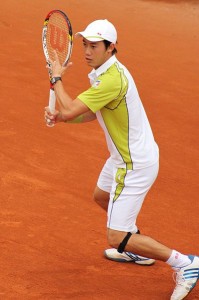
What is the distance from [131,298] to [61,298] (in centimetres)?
66

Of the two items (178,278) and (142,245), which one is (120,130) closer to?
(142,245)

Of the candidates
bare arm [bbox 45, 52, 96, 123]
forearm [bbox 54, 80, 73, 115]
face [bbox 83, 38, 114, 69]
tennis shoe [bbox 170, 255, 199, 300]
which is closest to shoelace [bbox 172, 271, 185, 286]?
tennis shoe [bbox 170, 255, 199, 300]

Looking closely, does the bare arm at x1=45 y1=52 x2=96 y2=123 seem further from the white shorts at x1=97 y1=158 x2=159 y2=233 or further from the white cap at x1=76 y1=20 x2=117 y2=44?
the white shorts at x1=97 y1=158 x2=159 y2=233

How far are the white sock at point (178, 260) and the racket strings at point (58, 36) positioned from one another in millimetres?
2067

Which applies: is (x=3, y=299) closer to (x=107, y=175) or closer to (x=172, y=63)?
(x=107, y=175)

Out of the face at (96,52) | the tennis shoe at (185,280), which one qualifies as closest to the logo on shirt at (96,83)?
the face at (96,52)

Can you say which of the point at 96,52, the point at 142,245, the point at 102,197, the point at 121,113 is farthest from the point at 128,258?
the point at 96,52

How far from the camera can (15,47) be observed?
15.6 meters

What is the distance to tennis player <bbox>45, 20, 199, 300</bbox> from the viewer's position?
661cm

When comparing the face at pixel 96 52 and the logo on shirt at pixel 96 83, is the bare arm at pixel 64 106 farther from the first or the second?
the face at pixel 96 52

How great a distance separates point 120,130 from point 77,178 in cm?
301

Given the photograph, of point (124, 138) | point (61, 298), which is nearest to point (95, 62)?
point (124, 138)

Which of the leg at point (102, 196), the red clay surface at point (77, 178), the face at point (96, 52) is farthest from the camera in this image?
the leg at point (102, 196)

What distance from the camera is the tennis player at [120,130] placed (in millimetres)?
6605
